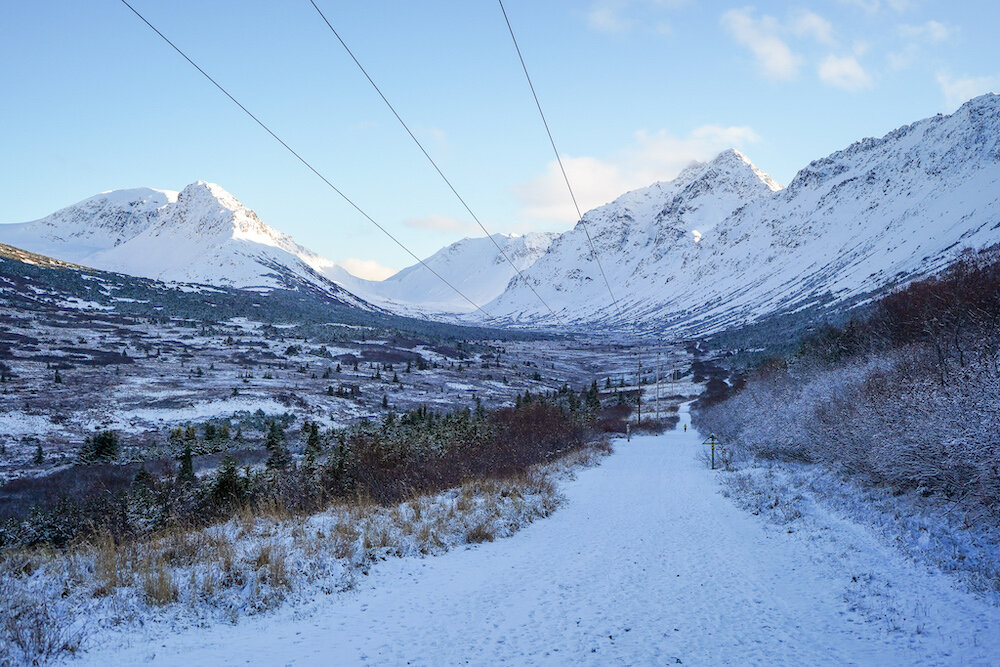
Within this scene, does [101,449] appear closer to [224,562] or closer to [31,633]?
[224,562]

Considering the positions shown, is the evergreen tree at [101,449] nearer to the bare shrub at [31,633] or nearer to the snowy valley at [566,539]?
the snowy valley at [566,539]

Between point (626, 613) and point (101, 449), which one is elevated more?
point (626, 613)

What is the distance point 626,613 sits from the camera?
7.74 m

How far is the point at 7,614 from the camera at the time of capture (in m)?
6.07

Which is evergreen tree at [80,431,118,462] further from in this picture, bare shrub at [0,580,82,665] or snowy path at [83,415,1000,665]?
bare shrub at [0,580,82,665]

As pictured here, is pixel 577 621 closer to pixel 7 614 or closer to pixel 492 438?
pixel 7 614

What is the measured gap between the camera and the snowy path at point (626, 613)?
6.30m

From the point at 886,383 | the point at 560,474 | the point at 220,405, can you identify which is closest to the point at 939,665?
the point at 886,383

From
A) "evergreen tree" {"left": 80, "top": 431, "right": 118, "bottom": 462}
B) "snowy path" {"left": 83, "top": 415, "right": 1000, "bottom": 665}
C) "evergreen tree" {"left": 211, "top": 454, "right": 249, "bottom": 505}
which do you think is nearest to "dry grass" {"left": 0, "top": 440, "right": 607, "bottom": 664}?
"snowy path" {"left": 83, "top": 415, "right": 1000, "bottom": 665}

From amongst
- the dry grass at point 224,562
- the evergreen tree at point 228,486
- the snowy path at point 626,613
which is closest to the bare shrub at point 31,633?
the dry grass at point 224,562

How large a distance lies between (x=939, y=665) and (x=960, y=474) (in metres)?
6.03

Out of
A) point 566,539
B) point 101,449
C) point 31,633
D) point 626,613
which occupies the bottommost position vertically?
point 101,449

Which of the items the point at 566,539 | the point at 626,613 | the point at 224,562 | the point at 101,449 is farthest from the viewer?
the point at 101,449

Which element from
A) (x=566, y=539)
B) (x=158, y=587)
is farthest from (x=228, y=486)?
(x=566, y=539)
